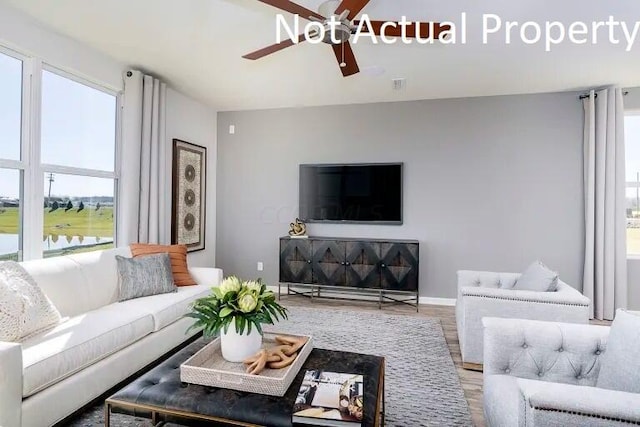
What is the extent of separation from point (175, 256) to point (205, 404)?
85.5 inches

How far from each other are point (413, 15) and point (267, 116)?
2.88 metres

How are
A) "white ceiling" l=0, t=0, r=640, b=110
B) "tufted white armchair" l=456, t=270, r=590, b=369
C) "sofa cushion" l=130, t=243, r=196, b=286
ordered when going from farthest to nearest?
"sofa cushion" l=130, t=243, r=196, b=286 → "white ceiling" l=0, t=0, r=640, b=110 → "tufted white armchair" l=456, t=270, r=590, b=369

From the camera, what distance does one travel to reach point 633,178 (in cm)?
421

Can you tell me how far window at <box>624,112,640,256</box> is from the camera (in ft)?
13.8

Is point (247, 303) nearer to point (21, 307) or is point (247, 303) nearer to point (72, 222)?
point (21, 307)

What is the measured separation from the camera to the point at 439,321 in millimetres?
3904

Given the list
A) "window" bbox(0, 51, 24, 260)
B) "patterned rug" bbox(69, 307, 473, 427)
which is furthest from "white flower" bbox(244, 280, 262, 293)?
"window" bbox(0, 51, 24, 260)

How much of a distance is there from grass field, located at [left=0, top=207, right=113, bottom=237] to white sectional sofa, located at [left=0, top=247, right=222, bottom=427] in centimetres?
53

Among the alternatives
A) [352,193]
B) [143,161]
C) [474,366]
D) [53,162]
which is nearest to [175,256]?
[143,161]

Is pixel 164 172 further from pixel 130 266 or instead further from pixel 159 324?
pixel 159 324

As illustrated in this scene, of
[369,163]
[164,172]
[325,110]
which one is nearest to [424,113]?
[369,163]

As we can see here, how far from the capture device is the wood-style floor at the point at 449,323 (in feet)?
7.50

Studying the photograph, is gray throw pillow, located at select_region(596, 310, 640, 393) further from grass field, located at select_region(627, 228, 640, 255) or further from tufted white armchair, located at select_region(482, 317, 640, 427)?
grass field, located at select_region(627, 228, 640, 255)

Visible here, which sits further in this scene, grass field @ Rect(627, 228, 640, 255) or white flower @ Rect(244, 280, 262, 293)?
grass field @ Rect(627, 228, 640, 255)
